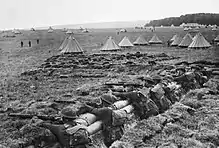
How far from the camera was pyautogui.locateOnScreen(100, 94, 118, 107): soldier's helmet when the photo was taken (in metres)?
7.25

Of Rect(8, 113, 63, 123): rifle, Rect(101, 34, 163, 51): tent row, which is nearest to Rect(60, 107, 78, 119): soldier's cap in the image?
Rect(8, 113, 63, 123): rifle

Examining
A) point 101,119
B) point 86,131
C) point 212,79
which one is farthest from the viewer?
point 212,79

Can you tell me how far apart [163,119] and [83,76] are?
24.4 ft

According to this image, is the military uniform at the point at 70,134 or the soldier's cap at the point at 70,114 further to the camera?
the soldier's cap at the point at 70,114

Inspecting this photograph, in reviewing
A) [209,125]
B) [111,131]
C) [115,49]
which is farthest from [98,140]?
[115,49]

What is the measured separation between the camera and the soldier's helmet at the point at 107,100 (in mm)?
7254

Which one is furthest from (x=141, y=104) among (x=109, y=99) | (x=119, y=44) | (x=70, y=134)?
(x=119, y=44)

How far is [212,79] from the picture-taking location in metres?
12.8

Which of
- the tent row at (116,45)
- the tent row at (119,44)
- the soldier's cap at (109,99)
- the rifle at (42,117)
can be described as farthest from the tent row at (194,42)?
the rifle at (42,117)

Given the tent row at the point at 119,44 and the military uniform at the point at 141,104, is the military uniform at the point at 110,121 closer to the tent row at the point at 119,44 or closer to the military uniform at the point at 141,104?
the military uniform at the point at 141,104

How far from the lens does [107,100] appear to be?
24.4 feet

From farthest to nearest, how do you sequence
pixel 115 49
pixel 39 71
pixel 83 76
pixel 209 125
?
pixel 115 49 < pixel 39 71 < pixel 83 76 < pixel 209 125

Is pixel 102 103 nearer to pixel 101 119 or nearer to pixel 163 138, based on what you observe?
pixel 101 119

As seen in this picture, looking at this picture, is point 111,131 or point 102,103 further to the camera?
point 102,103
